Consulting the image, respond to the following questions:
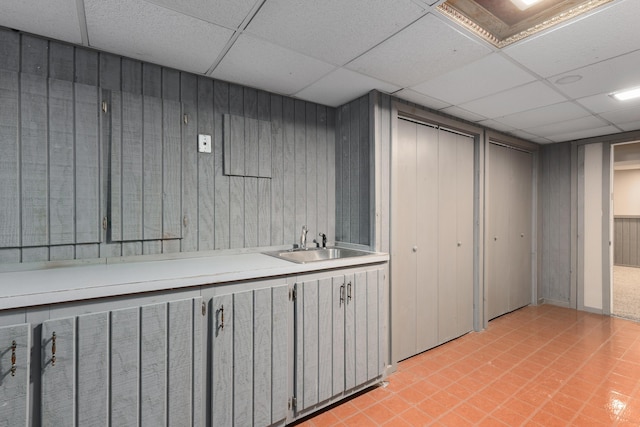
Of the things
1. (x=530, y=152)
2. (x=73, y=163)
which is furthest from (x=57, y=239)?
(x=530, y=152)

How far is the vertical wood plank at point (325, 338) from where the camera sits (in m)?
2.20

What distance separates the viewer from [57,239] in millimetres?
1924

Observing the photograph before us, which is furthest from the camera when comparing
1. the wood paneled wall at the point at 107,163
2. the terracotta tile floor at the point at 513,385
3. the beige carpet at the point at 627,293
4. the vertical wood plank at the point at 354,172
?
the beige carpet at the point at 627,293

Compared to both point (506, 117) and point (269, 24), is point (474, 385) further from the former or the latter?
point (269, 24)

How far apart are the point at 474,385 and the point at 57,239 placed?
3.27 meters

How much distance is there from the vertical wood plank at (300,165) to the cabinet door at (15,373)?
6.44 ft

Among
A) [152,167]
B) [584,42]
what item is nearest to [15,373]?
[152,167]

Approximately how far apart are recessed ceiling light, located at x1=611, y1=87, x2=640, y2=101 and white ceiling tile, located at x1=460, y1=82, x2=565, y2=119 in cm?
41

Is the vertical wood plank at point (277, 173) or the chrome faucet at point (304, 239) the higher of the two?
the vertical wood plank at point (277, 173)

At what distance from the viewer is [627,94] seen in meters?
2.83

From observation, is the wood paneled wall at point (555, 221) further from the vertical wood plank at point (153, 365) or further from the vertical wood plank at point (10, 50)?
the vertical wood plank at point (10, 50)

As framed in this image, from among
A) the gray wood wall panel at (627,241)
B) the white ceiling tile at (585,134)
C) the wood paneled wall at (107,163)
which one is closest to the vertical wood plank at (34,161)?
the wood paneled wall at (107,163)

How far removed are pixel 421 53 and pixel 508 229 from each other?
3324 mm

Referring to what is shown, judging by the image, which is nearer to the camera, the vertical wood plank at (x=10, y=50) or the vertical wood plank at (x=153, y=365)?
the vertical wood plank at (x=153, y=365)
